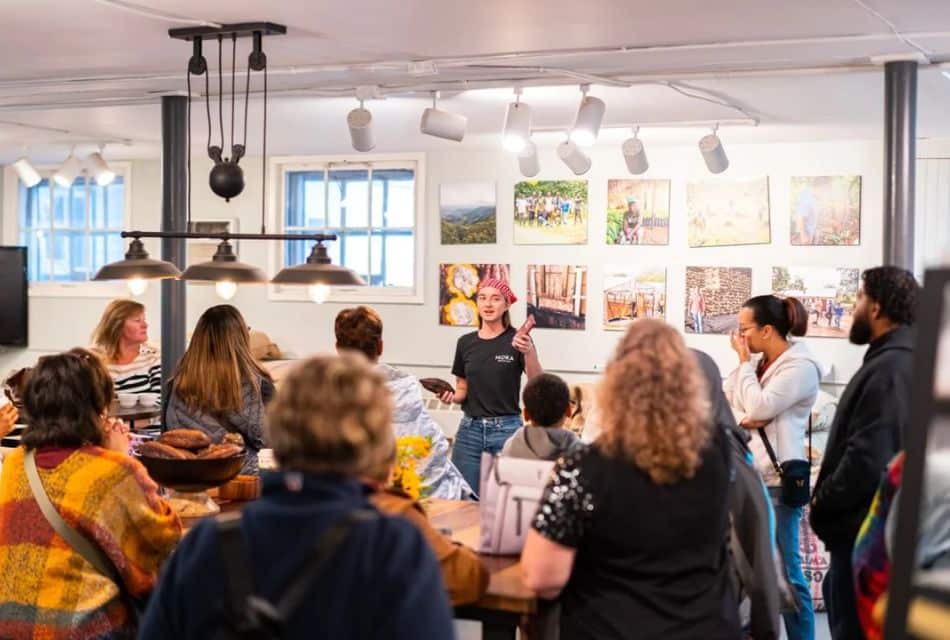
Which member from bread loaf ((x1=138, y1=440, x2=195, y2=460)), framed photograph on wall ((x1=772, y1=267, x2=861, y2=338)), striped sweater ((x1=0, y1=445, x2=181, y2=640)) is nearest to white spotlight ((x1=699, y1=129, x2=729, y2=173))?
framed photograph on wall ((x1=772, y1=267, x2=861, y2=338))

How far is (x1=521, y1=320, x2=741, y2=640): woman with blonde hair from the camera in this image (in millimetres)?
2807

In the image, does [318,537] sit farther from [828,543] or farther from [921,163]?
[921,163]

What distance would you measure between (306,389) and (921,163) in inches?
291

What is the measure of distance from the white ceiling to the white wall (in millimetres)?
535

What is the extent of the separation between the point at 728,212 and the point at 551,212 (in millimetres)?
1365

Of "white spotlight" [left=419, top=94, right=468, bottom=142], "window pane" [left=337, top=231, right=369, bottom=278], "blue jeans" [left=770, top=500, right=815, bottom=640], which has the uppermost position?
"white spotlight" [left=419, top=94, right=468, bottom=142]

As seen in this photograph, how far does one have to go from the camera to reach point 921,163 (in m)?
8.48

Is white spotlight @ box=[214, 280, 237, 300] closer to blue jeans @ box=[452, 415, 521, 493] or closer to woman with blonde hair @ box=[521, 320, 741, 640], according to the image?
blue jeans @ box=[452, 415, 521, 493]

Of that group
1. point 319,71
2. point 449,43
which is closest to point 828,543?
point 449,43

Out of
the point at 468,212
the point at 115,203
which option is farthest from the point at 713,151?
the point at 115,203

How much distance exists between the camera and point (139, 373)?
684 centimetres

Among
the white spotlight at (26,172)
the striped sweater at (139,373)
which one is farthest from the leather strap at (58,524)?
the white spotlight at (26,172)

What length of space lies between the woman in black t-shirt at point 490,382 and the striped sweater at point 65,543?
3.14 m

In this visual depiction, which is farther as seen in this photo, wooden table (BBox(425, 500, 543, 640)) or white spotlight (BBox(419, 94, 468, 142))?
white spotlight (BBox(419, 94, 468, 142))
